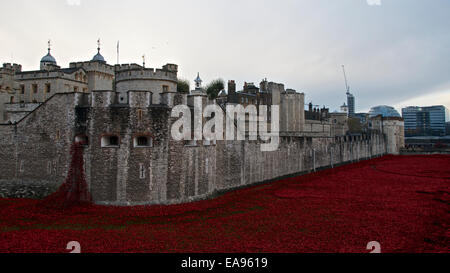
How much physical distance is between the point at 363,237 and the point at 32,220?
16.1 meters

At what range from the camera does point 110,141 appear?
1994 centimetres

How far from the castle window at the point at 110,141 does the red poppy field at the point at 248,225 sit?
3.89 metres

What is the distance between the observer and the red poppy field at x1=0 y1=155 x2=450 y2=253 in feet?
39.6

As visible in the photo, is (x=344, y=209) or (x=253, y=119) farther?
(x=253, y=119)

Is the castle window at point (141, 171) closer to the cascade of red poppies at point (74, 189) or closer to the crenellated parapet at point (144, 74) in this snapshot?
the cascade of red poppies at point (74, 189)

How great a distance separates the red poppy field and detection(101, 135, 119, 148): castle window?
3.89 m

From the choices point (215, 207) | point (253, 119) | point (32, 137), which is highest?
point (253, 119)

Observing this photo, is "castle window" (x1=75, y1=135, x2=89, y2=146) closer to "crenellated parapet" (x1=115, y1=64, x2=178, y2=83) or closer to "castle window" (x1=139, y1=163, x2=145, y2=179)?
"castle window" (x1=139, y1=163, x2=145, y2=179)

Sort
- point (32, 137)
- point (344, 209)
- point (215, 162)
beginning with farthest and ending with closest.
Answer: point (215, 162) → point (32, 137) → point (344, 209)

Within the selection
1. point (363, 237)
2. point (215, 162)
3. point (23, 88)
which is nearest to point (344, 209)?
point (363, 237)

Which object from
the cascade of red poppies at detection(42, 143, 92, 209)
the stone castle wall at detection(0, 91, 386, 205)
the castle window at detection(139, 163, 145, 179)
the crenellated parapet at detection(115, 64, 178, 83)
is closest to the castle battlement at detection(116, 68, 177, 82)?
the crenellated parapet at detection(115, 64, 178, 83)

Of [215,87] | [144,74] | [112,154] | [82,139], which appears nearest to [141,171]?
[112,154]
